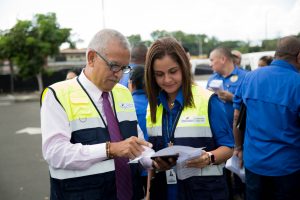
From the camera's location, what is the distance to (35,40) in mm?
19672

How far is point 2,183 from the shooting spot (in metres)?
5.42

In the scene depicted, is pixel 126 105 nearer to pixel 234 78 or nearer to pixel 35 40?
pixel 234 78

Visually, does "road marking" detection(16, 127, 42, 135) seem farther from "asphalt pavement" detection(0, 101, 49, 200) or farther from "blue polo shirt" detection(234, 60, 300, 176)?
"blue polo shirt" detection(234, 60, 300, 176)

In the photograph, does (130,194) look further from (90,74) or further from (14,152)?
(14,152)

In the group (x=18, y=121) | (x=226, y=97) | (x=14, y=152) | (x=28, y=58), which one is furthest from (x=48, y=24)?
(x=226, y=97)

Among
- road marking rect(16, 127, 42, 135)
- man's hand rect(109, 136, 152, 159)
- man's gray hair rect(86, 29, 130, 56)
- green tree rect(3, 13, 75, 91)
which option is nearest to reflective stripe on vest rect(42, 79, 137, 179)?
man's hand rect(109, 136, 152, 159)

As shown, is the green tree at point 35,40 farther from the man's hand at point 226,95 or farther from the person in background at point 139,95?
the person in background at point 139,95

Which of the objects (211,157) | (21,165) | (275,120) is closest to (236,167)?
(275,120)

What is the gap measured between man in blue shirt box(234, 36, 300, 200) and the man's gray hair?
1.46 meters

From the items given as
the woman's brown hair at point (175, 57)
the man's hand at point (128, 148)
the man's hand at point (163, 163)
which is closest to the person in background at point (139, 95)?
the woman's brown hair at point (175, 57)

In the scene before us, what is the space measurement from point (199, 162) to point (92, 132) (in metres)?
0.72

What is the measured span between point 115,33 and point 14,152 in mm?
6520

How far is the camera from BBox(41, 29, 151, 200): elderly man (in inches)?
72.8

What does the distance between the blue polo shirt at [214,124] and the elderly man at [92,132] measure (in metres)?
0.30
